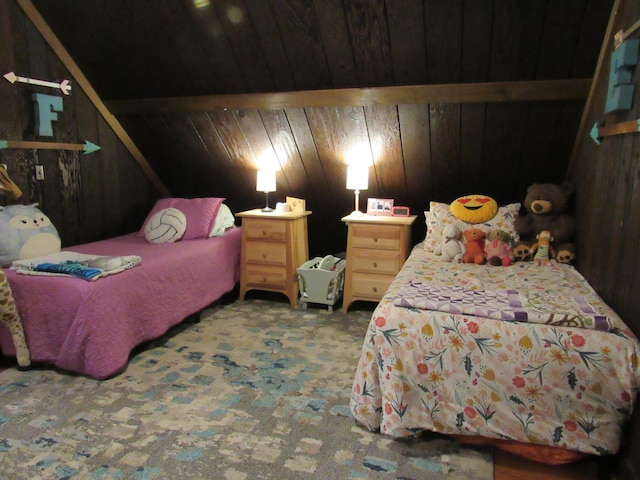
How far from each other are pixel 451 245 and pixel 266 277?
1.40 meters

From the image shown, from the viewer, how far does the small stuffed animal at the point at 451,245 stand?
268 cm

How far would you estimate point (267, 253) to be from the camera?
335 cm

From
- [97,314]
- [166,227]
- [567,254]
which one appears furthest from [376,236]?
[97,314]

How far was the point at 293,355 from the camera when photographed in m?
2.56

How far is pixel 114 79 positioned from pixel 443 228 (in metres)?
2.51

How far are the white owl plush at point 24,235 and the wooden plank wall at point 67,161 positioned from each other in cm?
35

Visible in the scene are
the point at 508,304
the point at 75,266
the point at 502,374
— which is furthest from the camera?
the point at 75,266

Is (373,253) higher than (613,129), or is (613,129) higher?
(613,129)

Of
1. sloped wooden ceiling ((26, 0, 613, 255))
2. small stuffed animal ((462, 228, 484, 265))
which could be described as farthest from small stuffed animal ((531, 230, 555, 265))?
sloped wooden ceiling ((26, 0, 613, 255))

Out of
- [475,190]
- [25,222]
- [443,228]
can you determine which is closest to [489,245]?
[443,228]

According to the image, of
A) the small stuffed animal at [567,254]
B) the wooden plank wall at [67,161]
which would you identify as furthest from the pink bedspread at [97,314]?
the small stuffed animal at [567,254]

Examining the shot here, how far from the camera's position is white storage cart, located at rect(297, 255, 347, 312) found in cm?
324

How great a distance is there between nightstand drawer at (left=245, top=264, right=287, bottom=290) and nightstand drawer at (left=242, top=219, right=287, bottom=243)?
0.73ft

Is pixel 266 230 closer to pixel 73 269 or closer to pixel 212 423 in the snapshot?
pixel 73 269
